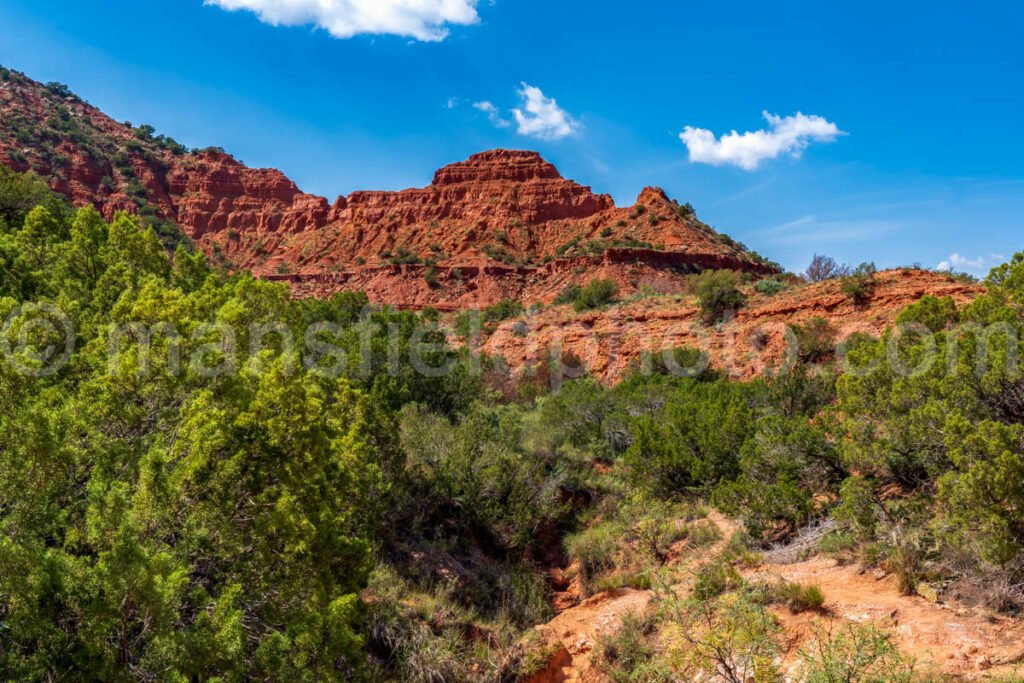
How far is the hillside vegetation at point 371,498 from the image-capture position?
14.7ft

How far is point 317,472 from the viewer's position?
6.23 meters

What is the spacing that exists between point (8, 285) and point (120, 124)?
82.4m

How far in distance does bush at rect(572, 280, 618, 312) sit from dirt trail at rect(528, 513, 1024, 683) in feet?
83.7

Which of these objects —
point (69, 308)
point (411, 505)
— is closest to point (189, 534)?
point (69, 308)

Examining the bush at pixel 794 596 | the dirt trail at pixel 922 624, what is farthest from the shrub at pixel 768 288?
the bush at pixel 794 596

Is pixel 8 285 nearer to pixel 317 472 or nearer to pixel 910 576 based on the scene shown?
pixel 317 472

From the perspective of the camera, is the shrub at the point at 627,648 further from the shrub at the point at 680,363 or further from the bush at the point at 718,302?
the bush at the point at 718,302

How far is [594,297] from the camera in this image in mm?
35188

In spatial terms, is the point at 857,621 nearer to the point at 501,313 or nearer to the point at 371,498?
the point at 371,498

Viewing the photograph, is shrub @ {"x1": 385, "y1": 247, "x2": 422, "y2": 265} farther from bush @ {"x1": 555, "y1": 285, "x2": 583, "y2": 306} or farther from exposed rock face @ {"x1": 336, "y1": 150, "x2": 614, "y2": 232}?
bush @ {"x1": 555, "y1": 285, "x2": 583, "y2": 306}

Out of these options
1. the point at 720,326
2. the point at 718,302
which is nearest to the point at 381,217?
the point at 718,302

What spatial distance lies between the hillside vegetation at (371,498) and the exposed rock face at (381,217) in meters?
36.0

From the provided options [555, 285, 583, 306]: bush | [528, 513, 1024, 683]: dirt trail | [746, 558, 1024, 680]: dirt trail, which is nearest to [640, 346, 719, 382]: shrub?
[555, 285, 583, 306]: bush

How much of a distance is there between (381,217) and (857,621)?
65474mm
